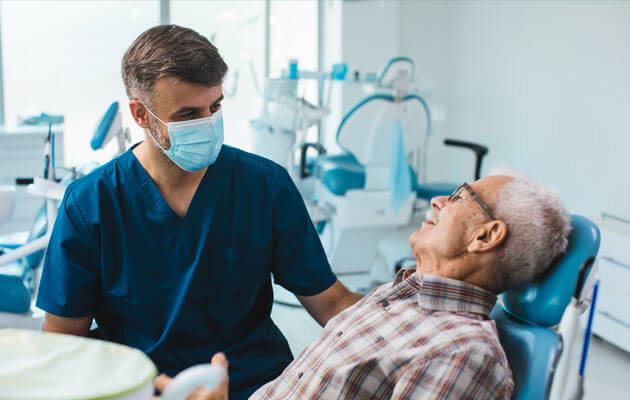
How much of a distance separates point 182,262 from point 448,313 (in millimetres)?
585

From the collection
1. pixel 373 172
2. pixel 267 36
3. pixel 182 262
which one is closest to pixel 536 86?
pixel 373 172

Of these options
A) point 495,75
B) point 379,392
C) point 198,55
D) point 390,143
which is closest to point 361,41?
point 495,75

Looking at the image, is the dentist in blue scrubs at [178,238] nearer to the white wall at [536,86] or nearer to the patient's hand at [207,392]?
the patient's hand at [207,392]

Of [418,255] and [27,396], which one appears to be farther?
[418,255]

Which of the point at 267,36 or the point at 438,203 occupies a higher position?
the point at 267,36

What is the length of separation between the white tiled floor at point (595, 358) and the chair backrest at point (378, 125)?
0.86 m

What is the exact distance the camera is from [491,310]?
3.67 ft

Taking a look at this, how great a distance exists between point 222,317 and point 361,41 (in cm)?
351

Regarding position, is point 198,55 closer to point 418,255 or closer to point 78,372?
point 418,255

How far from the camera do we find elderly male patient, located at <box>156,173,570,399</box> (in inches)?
36.4

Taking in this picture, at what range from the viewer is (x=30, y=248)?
2076mm

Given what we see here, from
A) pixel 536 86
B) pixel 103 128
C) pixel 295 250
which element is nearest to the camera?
pixel 295 250

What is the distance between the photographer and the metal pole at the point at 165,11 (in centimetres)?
432

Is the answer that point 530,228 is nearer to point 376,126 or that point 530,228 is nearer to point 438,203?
point 438,203
